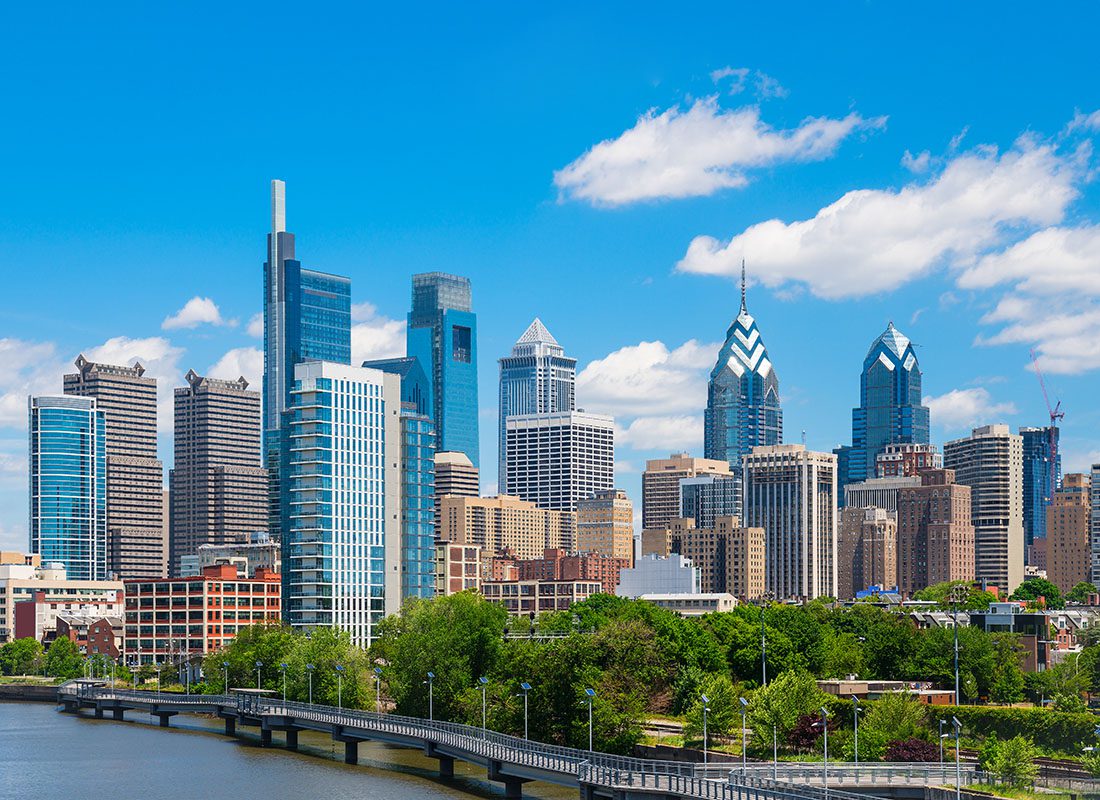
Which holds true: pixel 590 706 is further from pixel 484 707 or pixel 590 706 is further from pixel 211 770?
pixel 211 770

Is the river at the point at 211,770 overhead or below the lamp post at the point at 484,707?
below

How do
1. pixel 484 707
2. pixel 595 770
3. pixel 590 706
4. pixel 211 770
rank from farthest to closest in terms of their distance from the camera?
pixel 211 770 → pixel 484 707 → pixel 590 706 → pixel 595 770

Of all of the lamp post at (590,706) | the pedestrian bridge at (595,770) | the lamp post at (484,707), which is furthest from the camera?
the lamp post at (484,707)

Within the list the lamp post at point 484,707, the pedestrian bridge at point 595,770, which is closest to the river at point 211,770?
the pedestrian bridge at point 595,770

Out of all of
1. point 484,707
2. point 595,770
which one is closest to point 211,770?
point 484,707

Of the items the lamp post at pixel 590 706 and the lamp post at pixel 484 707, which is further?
the lamp post at pixel 484 707

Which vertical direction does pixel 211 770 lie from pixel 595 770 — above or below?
below

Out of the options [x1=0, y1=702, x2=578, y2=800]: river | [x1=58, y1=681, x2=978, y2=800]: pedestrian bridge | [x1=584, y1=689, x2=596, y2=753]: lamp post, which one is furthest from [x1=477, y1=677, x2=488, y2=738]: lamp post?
[x1=584, y1=689, x2=596, y2=753]: lamp post

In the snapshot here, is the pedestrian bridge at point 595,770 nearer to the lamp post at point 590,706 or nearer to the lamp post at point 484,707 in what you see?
the lamp post at point 484,707

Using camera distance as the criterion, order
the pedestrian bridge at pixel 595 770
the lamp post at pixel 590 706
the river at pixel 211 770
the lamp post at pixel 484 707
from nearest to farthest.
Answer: the pedestrian bridge at pixel 595 770, the lamp post at pixel 590 706, the river at pixel 211 770, the lamp post at pixel 484 707

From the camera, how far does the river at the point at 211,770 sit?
12000cm

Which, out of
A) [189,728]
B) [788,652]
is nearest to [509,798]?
[788,652]

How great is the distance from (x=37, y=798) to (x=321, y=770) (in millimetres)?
24618

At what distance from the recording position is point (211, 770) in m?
136
